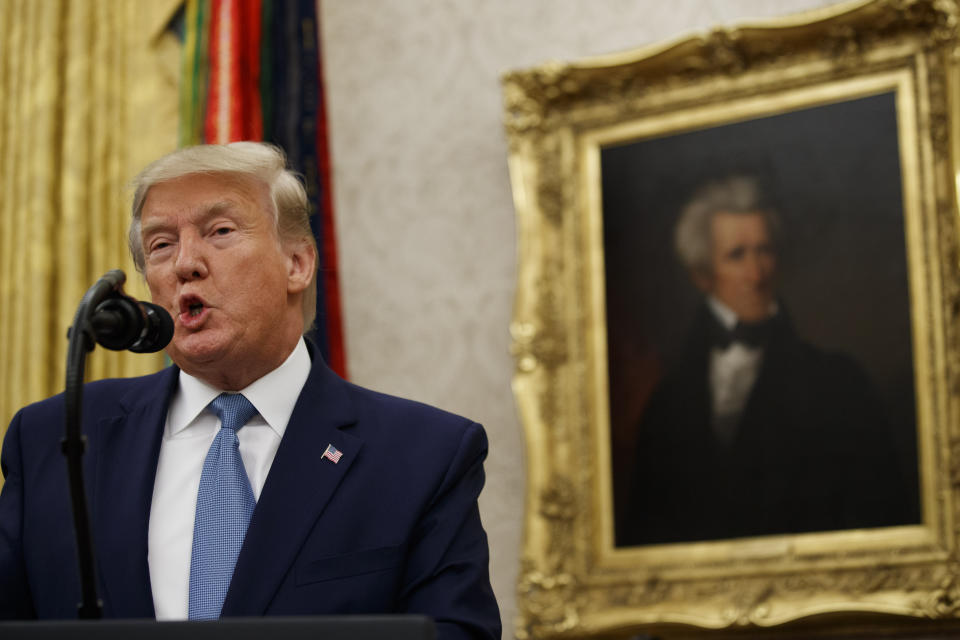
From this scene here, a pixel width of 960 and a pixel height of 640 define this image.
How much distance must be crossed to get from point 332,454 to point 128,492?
41 cm

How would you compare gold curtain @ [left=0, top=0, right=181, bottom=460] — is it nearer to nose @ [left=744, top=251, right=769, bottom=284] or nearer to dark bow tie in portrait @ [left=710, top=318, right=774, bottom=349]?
dark bow tie in portrait @ [left=710, top=318, right=774, bottom=349]

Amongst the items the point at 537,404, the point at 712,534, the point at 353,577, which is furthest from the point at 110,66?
the point at 353,577

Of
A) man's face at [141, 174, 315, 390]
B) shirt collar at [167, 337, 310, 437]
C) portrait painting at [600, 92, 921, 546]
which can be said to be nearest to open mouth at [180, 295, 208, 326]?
man's face at [141, 174, 315, 390]

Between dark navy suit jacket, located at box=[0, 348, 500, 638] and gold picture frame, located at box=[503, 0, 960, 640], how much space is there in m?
1.56

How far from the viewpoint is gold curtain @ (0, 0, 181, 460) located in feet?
15.9

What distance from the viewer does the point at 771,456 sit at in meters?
4.04

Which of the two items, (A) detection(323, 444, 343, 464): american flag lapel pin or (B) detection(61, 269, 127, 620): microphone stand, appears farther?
(A) detection(323, 444, 343, 464): american flag lapel pin

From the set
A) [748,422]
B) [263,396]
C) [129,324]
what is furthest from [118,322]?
[748,422]

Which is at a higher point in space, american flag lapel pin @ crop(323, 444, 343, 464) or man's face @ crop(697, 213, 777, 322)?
man's face @ crop(697, 213, 777, 322)

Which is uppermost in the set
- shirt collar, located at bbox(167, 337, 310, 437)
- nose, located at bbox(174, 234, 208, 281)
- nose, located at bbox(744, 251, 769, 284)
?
nose, located at bbox(744, 251, 769, 284)

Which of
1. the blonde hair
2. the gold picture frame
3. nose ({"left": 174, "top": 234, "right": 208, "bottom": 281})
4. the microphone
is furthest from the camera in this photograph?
the gold picture frame

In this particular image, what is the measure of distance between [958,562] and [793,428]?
2.04ft

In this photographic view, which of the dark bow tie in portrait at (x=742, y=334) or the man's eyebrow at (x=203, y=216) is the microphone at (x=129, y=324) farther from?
the dark bow tie in portrait at (x=742, y=334)

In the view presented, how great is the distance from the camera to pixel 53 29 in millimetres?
5059
